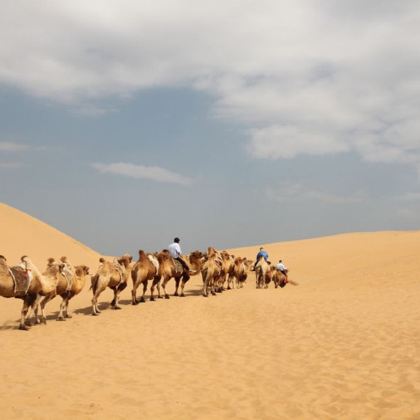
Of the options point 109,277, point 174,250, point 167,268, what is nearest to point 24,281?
point 109,277

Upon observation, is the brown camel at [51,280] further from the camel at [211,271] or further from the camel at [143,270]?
the camel at [211,271]

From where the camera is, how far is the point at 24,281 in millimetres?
12500

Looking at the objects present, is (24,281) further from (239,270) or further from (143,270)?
(239,270)

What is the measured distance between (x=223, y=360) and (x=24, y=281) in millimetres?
5894

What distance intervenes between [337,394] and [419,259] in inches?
946

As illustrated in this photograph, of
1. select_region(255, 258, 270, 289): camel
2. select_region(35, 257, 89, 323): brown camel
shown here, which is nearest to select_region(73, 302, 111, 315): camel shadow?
select_region(35, 257, 89, 323): brown camel

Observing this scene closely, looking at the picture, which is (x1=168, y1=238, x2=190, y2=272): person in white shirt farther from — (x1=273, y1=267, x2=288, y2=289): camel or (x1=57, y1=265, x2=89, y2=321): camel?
(x1=273, y1=267, x2=288, y2=289): camel

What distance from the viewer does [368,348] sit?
33.8 feet

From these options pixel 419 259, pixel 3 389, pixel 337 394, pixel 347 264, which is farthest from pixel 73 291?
pixel 347 264

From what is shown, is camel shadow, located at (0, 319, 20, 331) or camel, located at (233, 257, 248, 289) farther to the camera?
camel, located at (233, 257, 248, 289)

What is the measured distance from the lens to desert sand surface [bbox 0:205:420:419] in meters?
6.95

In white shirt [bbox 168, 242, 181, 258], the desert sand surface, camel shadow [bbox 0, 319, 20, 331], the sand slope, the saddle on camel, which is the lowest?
the desert sand surface

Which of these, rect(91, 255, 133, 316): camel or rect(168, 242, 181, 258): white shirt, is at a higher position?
rect(168, 242, 181, 258): white shirt

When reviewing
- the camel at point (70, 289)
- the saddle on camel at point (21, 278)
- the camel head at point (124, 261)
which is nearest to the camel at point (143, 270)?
the camel head at point (124, 261)
